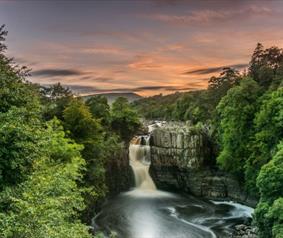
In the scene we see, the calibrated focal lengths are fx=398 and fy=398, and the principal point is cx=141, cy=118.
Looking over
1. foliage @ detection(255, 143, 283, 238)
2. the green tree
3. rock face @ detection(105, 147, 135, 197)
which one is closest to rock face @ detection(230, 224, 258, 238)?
foliage @ detection(255, 143, 283, 238)

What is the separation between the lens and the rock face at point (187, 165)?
146ft

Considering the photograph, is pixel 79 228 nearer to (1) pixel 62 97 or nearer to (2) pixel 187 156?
(1) pixel 62 97

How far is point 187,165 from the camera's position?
4641 cm

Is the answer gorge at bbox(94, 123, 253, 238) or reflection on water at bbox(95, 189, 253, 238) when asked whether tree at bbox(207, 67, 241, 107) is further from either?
reflection on water at bbox(95, 189, 253, 238)

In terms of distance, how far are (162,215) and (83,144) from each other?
1063 centimetres

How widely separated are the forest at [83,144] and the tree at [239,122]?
98 mm

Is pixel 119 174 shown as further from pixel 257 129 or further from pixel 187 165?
pixel 257 129

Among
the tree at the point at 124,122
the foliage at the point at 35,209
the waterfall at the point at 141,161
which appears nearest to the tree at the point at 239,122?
the waterfall at the point at 141,161

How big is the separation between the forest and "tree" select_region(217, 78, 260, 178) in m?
0.10

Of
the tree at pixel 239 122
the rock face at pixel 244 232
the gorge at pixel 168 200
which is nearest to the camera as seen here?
the rock face at pixel 244 232

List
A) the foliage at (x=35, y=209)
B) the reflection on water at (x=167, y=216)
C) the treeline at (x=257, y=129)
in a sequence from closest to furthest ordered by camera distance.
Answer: the foliage at (x=35, y=209) → the treeline at (x=257, y=129) → the reflection on water at (x=167, y=216)

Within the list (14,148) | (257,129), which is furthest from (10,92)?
(257,129)

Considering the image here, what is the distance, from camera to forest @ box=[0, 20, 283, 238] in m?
13.1

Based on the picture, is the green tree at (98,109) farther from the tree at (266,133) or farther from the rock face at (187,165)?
the tree at (266,133)
